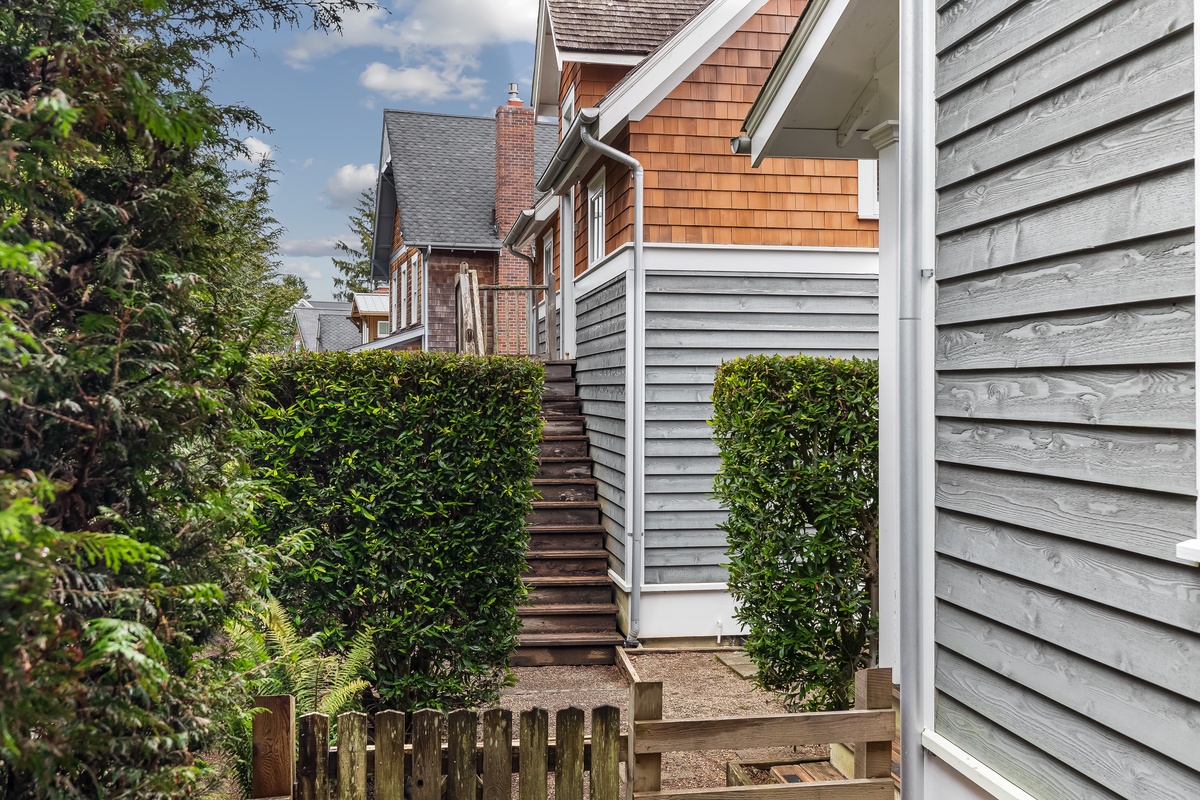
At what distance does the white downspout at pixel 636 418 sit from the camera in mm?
8609

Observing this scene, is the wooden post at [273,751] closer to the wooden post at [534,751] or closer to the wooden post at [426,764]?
the wooden post at [426,764]

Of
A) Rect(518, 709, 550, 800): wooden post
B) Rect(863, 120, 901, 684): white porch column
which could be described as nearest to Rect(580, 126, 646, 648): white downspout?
Rect(863, 120, 901, 684): white porch column

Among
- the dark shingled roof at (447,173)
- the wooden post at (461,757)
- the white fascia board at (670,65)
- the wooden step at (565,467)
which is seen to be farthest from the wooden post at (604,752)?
the dark shingled roof at (447,173)

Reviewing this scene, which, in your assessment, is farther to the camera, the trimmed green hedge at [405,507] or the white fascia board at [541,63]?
the white fascia board at [541,63]

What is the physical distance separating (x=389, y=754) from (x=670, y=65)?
23.4 ft

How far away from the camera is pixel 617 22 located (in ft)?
36.6

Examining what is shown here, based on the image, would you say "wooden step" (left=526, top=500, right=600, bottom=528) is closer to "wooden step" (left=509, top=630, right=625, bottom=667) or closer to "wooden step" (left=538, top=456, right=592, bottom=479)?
"wooden step" (left=538, top=456, right=592, bottom=479)

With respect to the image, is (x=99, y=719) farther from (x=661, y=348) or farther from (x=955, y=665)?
(x=661, y=348)

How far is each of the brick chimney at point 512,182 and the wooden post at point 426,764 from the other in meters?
17.1

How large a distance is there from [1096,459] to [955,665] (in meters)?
1.08

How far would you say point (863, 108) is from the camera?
5.48 m

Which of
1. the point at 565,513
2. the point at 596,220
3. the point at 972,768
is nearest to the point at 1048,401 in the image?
the point at 972,768

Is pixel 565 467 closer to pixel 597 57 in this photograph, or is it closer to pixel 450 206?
pixel 597 57

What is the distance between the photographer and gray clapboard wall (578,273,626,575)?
9.31 meters
